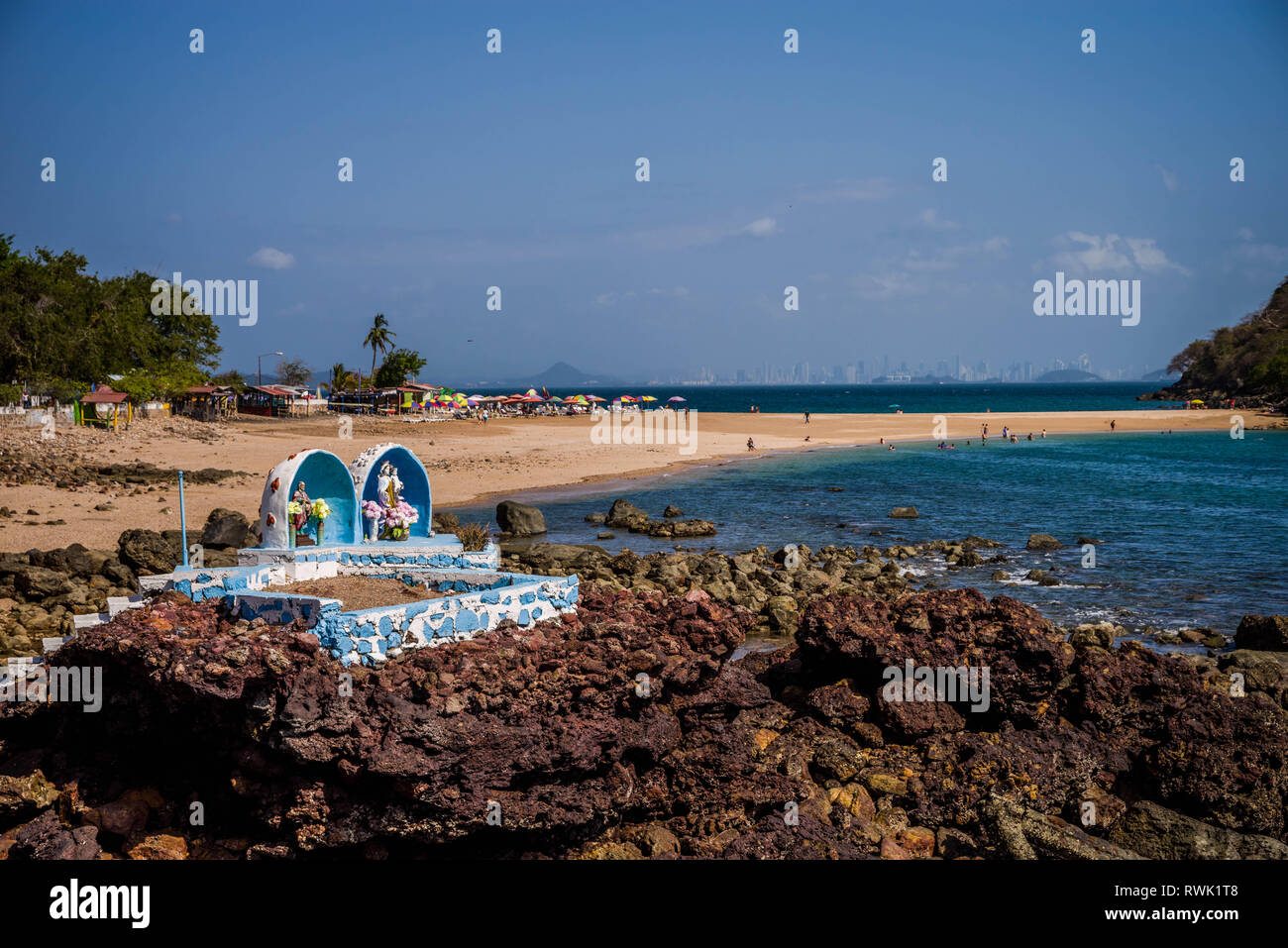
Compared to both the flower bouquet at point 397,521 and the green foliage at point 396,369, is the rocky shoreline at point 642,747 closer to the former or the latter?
the flower bouquet at point 397,521

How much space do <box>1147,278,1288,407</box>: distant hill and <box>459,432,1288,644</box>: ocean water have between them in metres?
40.1

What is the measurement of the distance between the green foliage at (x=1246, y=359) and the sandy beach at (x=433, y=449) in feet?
25.6

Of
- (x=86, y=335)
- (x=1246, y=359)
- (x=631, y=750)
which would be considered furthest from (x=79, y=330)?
(x=1246, y=359)

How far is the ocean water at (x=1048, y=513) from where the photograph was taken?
23.1 meters

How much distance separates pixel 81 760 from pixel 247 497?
24.9 meters

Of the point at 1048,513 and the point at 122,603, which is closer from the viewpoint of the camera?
the point at 122,603

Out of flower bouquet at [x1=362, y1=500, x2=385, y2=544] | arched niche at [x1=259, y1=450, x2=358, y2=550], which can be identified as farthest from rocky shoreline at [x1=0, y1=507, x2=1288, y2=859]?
flower bouquet at [x1=362, y1=500, x2=385, y2=544]

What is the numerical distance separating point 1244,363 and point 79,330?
125054 millimetres

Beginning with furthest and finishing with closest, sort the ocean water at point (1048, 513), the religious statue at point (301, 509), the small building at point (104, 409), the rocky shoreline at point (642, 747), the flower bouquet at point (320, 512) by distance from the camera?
the small building at point (104, 409)
the ocean water at point (1048, 513)
the flower bouquet at point (320, 512)
the religious statue at point (301, 509)
the rocky shoreline at point (642, 747)

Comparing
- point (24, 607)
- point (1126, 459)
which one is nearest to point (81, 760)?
point (24, 607)

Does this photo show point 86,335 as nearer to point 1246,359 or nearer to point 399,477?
point 399,477

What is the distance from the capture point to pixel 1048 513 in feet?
122

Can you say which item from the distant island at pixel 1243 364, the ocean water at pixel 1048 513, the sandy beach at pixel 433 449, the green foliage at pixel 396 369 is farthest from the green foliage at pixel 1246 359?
the green foliage at pixel 396 369

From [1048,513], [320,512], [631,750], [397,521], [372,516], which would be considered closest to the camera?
[631,750]
